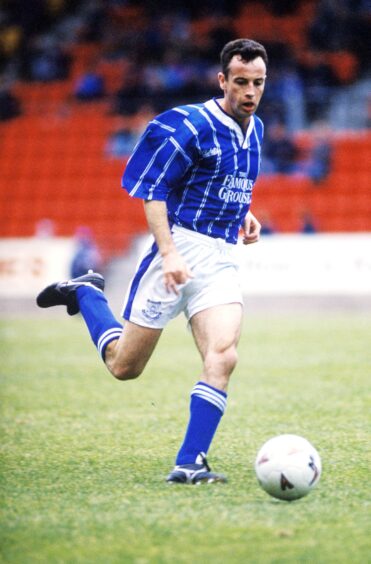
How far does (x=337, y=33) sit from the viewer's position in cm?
2306

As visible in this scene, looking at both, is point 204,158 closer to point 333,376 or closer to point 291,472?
point 291,472

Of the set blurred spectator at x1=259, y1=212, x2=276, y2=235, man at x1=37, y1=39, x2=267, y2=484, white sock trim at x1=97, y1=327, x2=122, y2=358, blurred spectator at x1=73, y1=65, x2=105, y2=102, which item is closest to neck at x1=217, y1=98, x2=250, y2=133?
man at x1=37, y1=39, x2=267, y2=484

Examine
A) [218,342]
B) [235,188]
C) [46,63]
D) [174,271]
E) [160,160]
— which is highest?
[46,63]

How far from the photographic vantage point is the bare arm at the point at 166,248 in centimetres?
494

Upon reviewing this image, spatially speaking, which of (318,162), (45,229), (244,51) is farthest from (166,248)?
(45,229)

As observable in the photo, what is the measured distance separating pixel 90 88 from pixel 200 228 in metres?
19.4

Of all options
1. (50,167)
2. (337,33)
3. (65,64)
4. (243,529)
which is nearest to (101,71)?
(65,64)

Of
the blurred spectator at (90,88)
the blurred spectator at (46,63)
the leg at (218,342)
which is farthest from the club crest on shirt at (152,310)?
the blurred spectator at (46,63)

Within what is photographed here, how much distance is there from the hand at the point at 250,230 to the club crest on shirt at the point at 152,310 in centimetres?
77

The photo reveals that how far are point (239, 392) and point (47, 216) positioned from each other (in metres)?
14.5

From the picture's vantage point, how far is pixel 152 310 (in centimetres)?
530

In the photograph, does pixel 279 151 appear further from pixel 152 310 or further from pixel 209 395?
pixel 209 395

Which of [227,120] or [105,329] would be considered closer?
[227,120]

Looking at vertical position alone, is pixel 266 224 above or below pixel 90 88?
below
